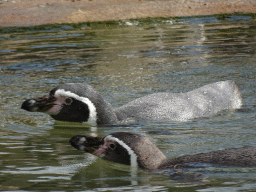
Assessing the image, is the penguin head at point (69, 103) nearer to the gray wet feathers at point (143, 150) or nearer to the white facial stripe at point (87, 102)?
the white facial stripe at point (87, 102)

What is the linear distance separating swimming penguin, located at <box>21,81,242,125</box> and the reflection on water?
0.18 m

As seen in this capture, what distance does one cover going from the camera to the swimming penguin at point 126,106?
21.3 ft

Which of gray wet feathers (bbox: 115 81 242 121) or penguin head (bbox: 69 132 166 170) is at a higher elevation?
gray wet feathers (bbox: 115 81 242 121)

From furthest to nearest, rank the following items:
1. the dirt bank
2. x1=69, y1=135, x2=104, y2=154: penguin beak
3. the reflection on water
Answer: the dirt bank < x1=69, y1=135, x2=104, y2=154: penguin beak < the reflection on water

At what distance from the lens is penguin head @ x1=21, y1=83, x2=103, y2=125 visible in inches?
254

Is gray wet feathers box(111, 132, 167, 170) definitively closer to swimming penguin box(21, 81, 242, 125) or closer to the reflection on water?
the reflection on water

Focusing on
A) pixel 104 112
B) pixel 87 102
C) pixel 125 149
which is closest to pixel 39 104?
pixel 87 102

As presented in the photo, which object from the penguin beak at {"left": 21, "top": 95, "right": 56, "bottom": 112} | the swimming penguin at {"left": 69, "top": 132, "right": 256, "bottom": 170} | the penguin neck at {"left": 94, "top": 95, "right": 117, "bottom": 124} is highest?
the penguin beak at {"left": 21, "top": 95, "right": 56, "bottom": 112}

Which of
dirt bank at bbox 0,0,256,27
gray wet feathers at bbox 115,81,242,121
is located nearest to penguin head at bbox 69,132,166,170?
gray wet feathers at bbox 115,81,242,121

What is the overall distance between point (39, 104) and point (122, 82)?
114 inches

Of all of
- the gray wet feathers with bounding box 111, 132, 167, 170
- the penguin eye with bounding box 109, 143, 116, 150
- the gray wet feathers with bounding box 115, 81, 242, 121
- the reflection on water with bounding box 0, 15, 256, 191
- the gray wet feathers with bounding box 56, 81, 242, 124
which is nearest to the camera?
the reflection on water with bounding box 0, 15, 256, 191

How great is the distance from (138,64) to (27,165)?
5.98 m

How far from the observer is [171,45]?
13.1 meters

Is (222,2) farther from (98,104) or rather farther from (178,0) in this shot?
(98,104)
